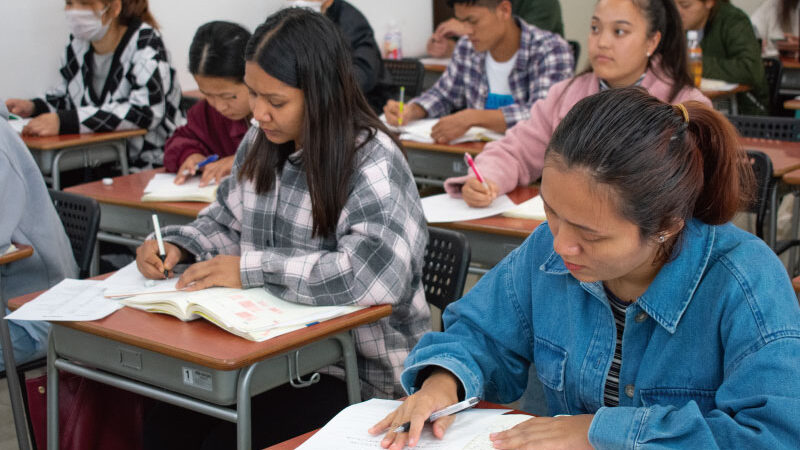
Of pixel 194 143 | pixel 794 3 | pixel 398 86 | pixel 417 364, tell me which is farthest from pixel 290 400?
pixel 794 3

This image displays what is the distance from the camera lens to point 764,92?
503 cm

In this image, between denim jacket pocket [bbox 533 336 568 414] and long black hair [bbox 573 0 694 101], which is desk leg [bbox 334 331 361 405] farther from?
long black hair [bbox 573 0 694 101]

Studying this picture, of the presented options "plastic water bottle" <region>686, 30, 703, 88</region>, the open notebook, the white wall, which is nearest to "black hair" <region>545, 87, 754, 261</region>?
the open notebook

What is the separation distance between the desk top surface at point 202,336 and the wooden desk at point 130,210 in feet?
3.18

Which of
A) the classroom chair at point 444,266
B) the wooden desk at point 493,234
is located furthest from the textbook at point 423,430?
the wooden desk at point 493,234

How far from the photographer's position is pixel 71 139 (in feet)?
11.9

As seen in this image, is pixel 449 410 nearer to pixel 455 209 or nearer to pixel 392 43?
pixel 455 209

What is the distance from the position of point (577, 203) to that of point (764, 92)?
4414 millimetres

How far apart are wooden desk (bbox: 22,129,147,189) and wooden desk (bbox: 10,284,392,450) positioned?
185cm

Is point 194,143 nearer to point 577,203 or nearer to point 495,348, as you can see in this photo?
point 495,348

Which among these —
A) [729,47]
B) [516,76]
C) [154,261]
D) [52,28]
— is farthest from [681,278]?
[729,47]

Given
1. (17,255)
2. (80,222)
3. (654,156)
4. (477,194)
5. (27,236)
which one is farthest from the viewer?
(477,194)

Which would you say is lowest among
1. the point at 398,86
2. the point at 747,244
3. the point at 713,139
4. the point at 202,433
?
the point at 202,433

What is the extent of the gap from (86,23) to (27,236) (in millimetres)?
1901
